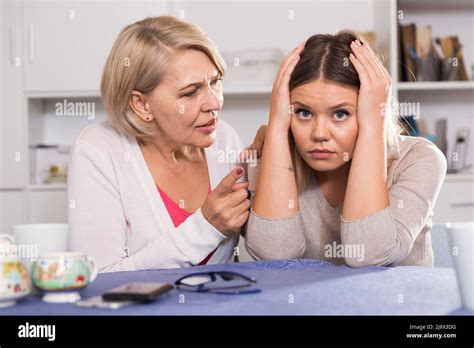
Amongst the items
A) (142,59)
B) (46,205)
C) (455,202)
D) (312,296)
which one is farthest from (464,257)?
(46,205)

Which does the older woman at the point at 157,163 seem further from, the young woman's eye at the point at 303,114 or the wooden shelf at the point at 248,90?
the wooden shelf at the point at 248,90

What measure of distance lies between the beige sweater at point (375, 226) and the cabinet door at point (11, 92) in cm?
166

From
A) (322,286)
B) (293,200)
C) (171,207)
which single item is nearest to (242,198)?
(293,200)

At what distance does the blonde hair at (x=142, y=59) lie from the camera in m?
1.42

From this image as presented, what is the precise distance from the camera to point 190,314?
70cm

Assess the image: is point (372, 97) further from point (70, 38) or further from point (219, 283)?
point (70, 38)

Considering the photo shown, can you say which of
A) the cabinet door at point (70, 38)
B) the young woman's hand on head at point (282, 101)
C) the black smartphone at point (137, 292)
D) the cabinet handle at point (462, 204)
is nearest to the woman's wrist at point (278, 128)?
the young woman's hand on head at point (282, 101)

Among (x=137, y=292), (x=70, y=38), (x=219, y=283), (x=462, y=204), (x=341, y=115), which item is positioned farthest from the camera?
(x=70, y=38)

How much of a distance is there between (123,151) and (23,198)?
145 cm

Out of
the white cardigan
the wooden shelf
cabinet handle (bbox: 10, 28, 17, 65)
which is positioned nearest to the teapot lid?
the white cardigan

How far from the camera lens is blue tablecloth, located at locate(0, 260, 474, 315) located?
716mm

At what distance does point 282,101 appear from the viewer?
3.98 ft

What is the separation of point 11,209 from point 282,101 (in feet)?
5.97

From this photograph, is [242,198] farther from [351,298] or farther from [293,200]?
[351,298]
